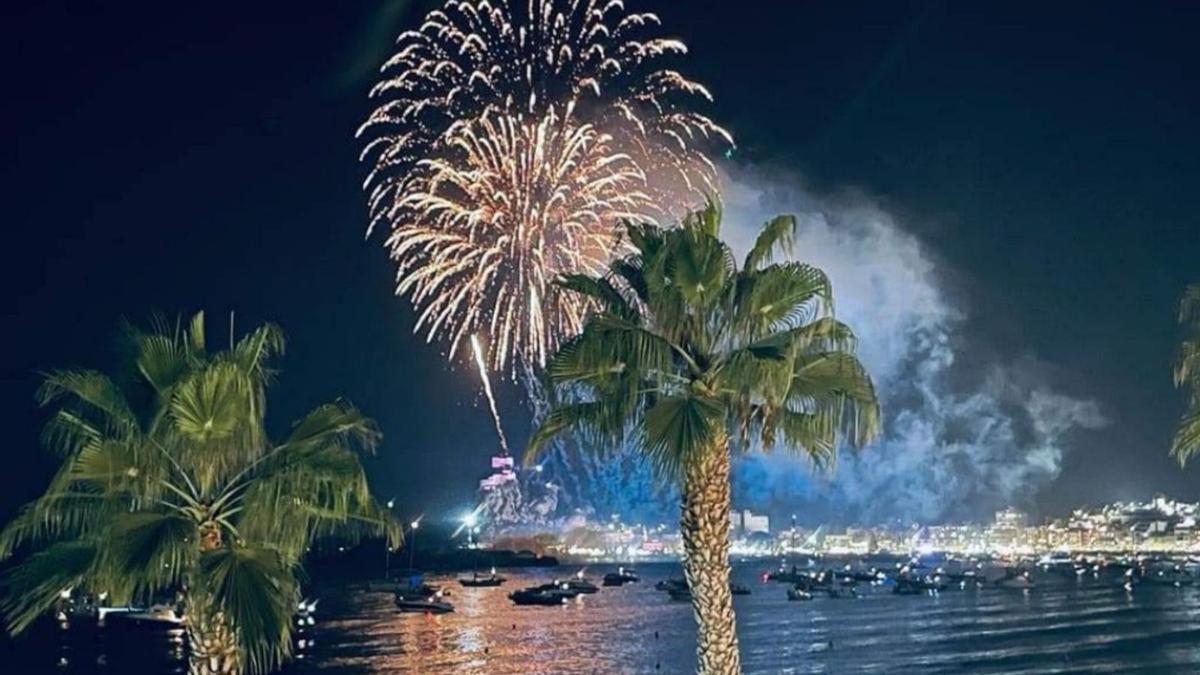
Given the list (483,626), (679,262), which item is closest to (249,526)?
(679,262)

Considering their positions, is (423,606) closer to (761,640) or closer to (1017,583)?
(761,640)

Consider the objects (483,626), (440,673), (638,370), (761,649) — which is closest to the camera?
(638,370)

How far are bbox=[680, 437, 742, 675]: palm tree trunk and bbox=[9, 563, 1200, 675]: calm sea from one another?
44.7 m

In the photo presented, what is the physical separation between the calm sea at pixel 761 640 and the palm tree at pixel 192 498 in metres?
46.5

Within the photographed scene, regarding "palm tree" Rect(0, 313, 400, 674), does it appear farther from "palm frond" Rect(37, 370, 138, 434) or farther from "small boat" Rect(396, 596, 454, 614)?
"small boat" Rect(396, 596, 454, 614)

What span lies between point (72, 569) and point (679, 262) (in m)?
7.42

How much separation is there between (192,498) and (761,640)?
6674 centimetres

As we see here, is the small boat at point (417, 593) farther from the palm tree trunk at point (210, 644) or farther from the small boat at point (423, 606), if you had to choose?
the palm tree trunk at point (210, 644)

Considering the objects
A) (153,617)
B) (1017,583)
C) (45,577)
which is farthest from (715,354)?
(1017,583)

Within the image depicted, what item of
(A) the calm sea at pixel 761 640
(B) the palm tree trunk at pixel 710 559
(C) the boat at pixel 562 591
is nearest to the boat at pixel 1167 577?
(A) the calm sea at pixel 761 640

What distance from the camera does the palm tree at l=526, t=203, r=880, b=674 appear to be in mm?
13469

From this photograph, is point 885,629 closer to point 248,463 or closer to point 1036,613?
point 1036,613

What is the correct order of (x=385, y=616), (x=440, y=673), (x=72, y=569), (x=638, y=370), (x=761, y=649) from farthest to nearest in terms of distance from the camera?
(x=385, y=616)
(x=761, y=649)
(x=440, y=673)
(x=638, y=370)
(x=72, y=569)

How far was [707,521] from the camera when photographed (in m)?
14.0
